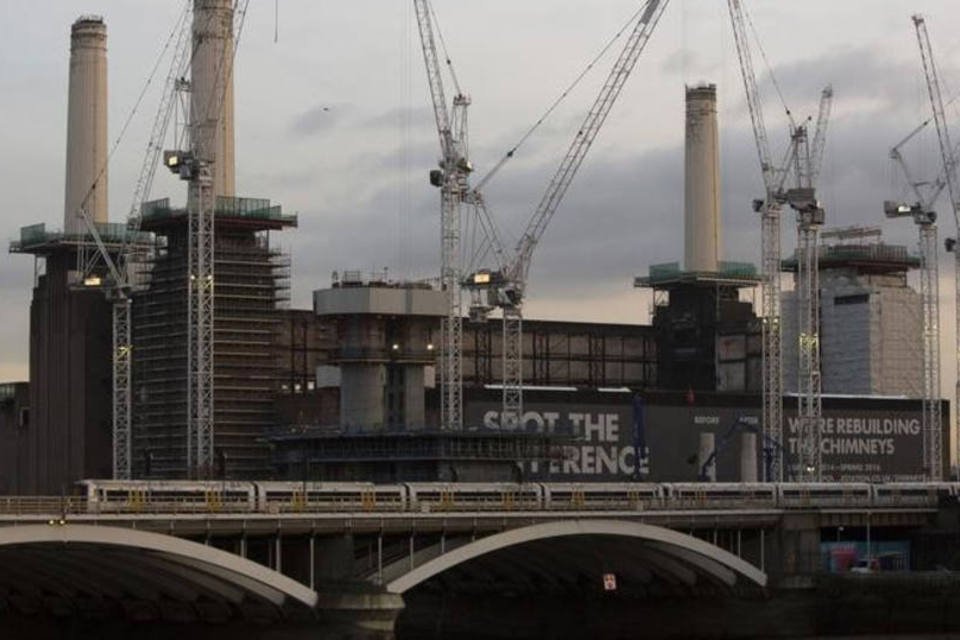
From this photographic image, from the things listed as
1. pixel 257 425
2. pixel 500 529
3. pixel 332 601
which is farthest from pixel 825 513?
pixel 257 425

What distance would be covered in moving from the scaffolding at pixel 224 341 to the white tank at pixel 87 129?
499 centimetres

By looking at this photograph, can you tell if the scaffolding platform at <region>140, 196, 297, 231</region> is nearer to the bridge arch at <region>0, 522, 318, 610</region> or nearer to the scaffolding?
the scaffolding

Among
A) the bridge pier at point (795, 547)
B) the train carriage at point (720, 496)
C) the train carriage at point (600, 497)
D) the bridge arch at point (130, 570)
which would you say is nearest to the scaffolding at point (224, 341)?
the train carriage at point (720, 496)

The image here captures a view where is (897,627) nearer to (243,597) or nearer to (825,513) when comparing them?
(825,513)

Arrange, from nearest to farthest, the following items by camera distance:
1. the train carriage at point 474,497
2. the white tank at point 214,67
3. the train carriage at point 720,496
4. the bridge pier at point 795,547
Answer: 1. the train carriage at point 474,497
2. the train carriage at point 720,496
3. the bridge pier at point 795,547
4. the white tank at point 214,67

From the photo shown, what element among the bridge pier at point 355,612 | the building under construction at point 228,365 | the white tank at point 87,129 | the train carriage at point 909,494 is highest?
the white tank at point 87,129

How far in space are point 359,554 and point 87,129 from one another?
3636 inches

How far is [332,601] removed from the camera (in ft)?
331

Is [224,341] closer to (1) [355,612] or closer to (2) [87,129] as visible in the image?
(2) [87,129]

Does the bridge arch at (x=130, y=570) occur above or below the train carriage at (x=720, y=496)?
below

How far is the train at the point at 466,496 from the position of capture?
100625mm

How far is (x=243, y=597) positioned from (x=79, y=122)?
320 feet

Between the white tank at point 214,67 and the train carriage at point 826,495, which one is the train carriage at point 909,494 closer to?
the train carriage at point 826,495

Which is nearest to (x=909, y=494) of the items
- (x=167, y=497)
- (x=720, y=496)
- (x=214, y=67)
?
(x=720, y=496)
